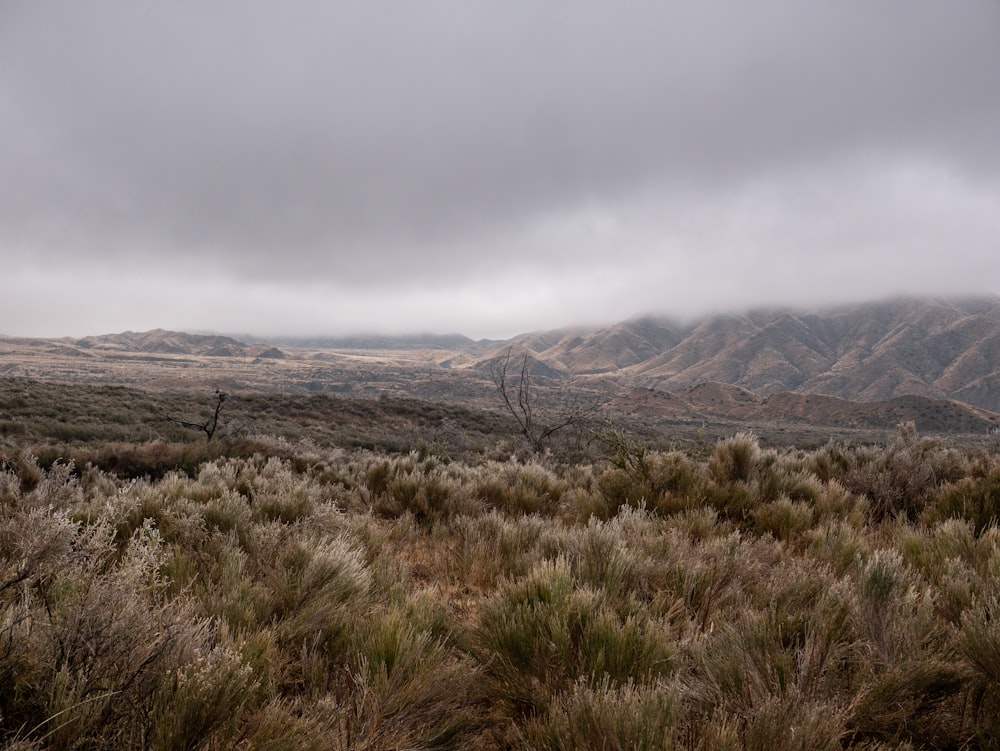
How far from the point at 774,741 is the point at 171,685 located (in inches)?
65.2

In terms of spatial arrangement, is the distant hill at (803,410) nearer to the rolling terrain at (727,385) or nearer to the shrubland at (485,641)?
the rolling terrain at (727,385)

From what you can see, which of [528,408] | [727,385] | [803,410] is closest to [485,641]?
[528,408]

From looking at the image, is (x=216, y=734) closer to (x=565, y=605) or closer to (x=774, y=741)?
(x=565, y=605)

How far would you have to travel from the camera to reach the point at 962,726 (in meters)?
1.64

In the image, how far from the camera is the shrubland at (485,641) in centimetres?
137

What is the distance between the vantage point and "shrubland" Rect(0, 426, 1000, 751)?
1368mm

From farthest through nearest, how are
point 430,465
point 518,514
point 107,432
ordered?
point 107,432 → point 430,465 → point 518,514

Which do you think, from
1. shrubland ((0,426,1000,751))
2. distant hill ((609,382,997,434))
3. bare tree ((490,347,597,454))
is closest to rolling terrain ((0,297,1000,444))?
distant hill ((609,382,997,434))

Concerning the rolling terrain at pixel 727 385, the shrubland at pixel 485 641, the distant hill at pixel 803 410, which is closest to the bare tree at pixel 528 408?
the rolling terrain at pixel 727 385

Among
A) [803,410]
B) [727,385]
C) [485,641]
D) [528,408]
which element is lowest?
[803,410]

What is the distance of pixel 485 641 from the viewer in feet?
7.23

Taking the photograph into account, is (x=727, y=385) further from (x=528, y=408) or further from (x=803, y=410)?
(x=528, y=408)

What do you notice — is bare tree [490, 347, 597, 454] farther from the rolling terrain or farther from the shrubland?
the shrubland

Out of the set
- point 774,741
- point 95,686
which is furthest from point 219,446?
point 774,741
